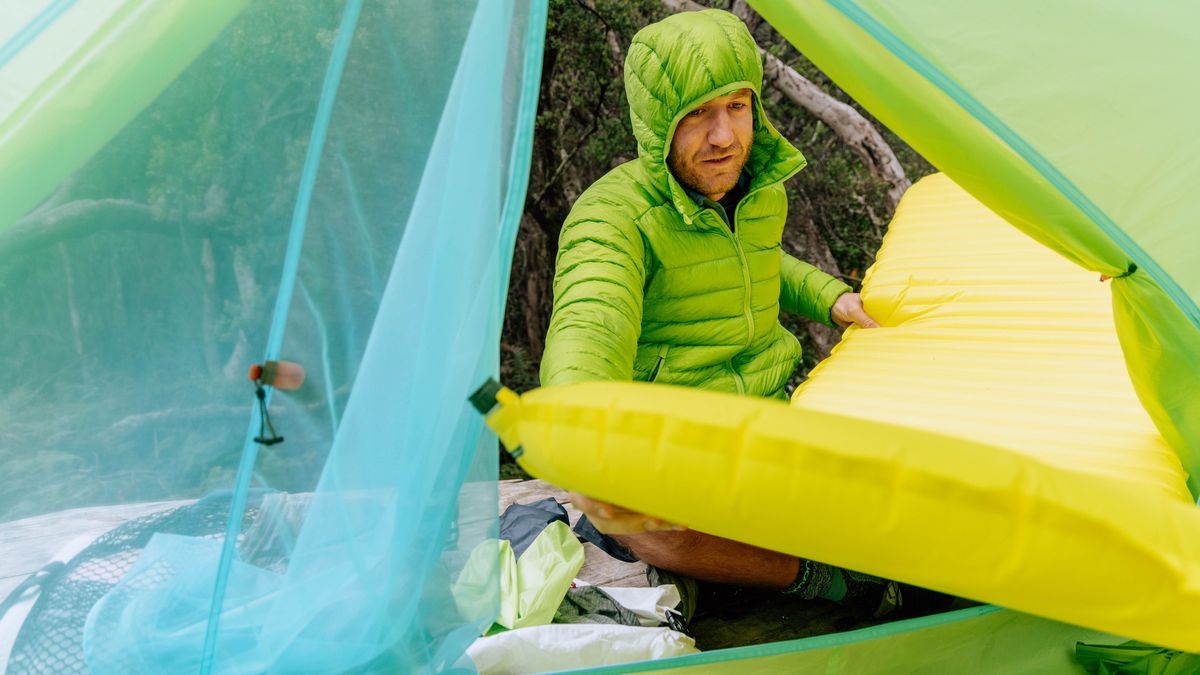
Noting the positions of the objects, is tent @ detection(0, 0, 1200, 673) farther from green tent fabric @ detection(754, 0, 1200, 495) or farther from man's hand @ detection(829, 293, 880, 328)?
man's hand @ detection(829, 293, 880, 328)

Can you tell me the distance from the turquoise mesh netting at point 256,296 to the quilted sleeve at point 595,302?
0.96 feet

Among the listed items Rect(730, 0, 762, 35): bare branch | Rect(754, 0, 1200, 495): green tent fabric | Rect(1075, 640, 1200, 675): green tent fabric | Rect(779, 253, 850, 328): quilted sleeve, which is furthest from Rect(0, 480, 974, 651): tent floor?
Rect(730, 0, 762, 35): bare branch

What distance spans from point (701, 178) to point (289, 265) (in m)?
0.84

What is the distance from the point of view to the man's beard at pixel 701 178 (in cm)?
183

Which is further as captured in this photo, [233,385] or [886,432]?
[233,385]

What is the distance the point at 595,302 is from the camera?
5.33 feet

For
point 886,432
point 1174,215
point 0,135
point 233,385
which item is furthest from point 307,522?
point 1174,215

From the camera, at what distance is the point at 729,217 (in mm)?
1937

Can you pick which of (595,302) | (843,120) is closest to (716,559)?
(595,302)

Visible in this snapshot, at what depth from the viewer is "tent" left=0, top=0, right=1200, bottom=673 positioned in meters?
1.18

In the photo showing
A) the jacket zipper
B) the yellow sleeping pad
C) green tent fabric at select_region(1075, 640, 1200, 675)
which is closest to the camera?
the yellow sleeping pad

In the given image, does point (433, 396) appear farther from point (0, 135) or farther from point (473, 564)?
point (0, 135)

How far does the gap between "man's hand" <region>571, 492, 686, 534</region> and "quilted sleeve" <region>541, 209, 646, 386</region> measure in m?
0.37

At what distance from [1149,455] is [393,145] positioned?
4.01ft
